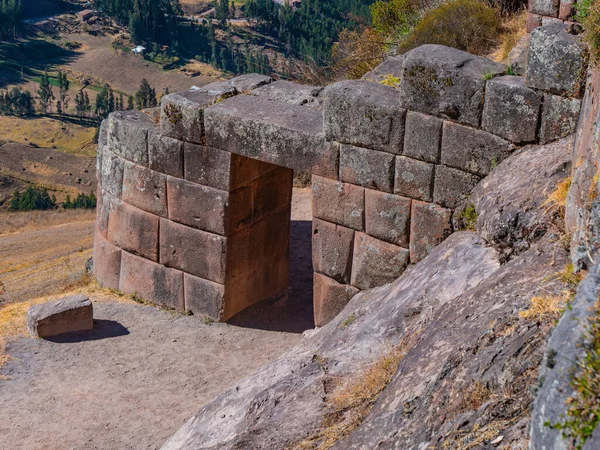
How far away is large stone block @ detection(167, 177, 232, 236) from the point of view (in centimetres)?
973

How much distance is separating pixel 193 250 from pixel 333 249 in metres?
2.06

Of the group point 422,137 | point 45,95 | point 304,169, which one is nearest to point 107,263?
point 304,169

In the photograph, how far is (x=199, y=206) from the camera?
9906 mm

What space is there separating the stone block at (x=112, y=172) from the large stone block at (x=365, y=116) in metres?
3.40

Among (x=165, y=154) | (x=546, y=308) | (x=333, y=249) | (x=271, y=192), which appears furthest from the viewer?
(x=271, y=192)

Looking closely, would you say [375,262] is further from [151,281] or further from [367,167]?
[151,281]

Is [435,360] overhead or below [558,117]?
below

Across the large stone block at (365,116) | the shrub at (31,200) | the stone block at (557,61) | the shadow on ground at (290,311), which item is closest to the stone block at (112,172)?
the shadow on ground at (290,311)

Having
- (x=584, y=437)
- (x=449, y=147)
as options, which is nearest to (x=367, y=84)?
(x=449, y=147)

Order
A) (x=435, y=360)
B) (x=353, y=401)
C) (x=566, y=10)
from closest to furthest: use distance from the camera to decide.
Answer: (x=435, y=360) → (x=353, y=401) → (x=566, y=10)

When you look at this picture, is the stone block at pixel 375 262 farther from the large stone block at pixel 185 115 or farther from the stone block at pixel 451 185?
the large stone block at pixel 185 115

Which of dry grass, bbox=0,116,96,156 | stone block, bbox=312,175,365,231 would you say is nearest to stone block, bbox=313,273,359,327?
stone block, bbox=312,175,365,231

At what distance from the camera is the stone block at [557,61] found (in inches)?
Answer: 273

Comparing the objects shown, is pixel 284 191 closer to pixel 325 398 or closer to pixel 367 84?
pixel 367 84
